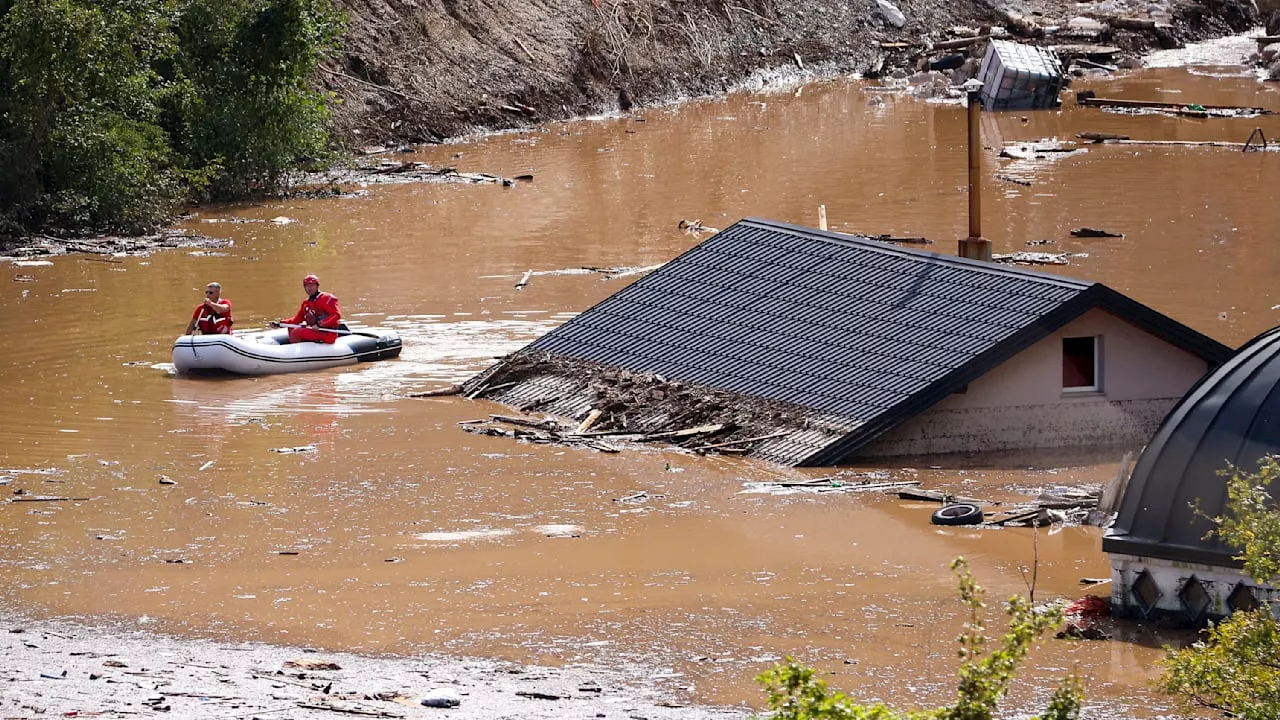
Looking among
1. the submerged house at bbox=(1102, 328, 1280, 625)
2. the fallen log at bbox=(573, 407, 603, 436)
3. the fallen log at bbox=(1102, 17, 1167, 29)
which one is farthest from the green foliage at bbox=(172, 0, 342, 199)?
the fallen log at bbox=(1102, 17, 1167, 29)

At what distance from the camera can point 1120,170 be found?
4103cm

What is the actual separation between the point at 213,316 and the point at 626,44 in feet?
109

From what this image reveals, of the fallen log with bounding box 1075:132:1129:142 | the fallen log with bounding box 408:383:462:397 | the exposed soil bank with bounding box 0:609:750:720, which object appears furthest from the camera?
the fallen log with bounding box 1075:132:1129:142

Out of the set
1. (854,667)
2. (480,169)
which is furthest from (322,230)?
(854,667)

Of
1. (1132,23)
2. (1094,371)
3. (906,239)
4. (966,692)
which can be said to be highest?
(1132,23)

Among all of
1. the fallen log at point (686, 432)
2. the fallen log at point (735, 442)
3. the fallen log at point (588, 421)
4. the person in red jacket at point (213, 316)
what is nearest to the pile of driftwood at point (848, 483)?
the fallen log at point (735, 442)

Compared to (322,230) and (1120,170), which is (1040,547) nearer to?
(322,230)

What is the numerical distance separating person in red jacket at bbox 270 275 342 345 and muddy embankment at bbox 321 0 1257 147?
2140 cm

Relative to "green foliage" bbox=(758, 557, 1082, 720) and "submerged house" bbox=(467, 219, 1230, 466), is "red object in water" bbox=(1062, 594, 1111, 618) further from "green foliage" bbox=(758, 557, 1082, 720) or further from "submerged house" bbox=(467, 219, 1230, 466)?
"green foliage" bbox=(758, 557, 1082, 720)

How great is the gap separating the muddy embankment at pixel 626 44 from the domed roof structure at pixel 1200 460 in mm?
34739

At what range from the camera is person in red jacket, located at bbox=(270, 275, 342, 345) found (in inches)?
967

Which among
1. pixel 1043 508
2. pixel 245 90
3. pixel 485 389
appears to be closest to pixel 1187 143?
pixel 245 90

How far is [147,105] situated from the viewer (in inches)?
1446

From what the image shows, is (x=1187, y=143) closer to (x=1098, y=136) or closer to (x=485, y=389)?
(x=1098, y=136)
